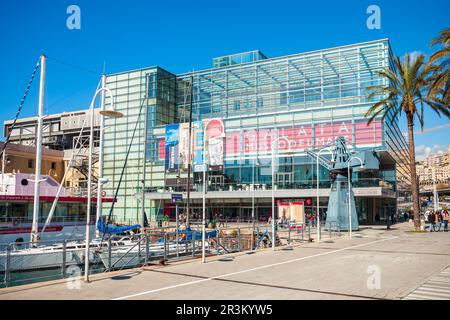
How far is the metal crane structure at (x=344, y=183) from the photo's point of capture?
3594 centimetres

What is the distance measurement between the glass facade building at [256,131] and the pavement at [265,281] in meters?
30.6

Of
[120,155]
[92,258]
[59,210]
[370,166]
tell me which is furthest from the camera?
[120,155]

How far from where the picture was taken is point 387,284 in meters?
11.4

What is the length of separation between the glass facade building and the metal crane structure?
8810 millimetres

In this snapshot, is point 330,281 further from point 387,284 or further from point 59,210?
point 59,210

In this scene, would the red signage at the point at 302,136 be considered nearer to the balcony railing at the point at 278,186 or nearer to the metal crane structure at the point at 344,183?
the balcony railing at the point at 278,186

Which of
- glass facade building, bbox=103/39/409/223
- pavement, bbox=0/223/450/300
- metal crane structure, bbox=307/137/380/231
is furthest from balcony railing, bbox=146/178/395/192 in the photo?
pavement, bbox=0/223/450/300

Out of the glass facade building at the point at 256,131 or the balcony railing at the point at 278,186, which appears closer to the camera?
the balcony railing at the point at 278,186

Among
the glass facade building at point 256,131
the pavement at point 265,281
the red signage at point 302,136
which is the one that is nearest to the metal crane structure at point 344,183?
the red signage at point 302,136

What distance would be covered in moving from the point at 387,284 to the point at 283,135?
44597mm

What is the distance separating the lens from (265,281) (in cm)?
1195

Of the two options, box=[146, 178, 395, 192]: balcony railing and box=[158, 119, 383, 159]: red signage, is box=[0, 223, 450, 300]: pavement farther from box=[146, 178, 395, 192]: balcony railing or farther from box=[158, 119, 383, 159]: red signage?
box=[158, 119, 383, 159]: red signage

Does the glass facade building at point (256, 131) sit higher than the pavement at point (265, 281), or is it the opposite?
the glass facade building at point (256, 131)

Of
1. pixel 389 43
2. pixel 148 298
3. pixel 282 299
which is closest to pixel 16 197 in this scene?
pixel 148 298
